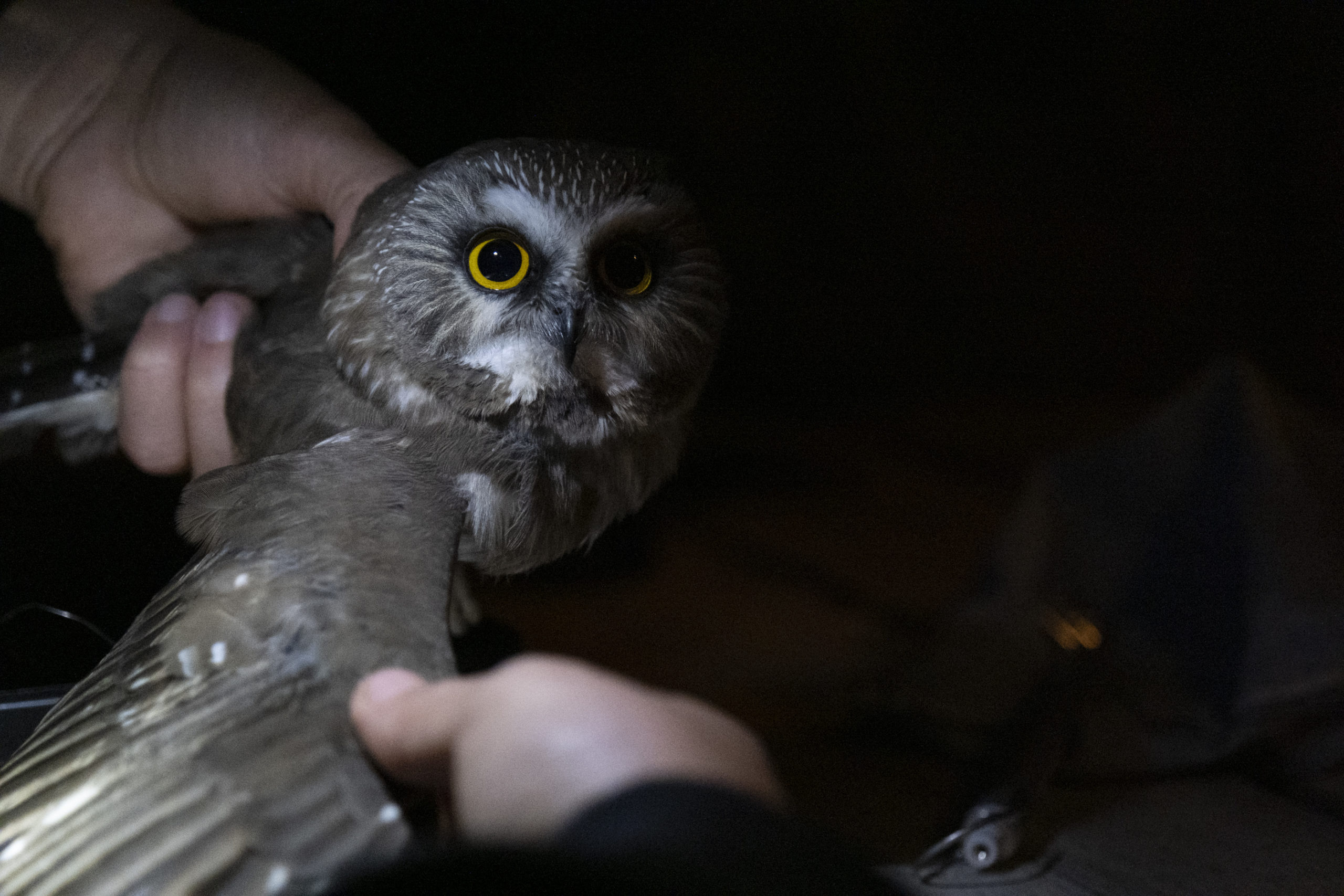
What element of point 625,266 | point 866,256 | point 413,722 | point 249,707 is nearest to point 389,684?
point 413,722

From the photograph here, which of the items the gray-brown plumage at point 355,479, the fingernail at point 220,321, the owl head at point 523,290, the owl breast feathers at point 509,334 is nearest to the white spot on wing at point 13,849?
the gray-brown plumage at point 355,479

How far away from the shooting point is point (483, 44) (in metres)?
1.80

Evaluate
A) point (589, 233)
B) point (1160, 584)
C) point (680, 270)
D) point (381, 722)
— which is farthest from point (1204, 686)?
point (381, 722)

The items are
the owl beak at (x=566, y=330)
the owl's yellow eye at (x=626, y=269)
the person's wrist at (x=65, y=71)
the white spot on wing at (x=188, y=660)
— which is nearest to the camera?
the white spot on wing at (x=188, y=660)

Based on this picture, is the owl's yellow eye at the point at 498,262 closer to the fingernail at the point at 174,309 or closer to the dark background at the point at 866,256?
the dark background at the point at 866,256

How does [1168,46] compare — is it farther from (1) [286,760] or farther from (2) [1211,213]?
(1) [286,760]

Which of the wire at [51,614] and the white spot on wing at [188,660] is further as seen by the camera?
the wire at [51,614]

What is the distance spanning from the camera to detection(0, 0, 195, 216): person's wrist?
65.1 inches

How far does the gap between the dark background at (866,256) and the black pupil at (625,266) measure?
25cm

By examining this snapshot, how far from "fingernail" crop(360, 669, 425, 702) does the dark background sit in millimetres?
504

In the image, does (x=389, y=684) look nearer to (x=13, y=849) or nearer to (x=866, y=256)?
(x=13, y=849)

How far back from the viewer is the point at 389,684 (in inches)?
37.5

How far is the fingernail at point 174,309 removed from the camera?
A: 1.78 meters

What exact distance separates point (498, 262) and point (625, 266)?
22cm
